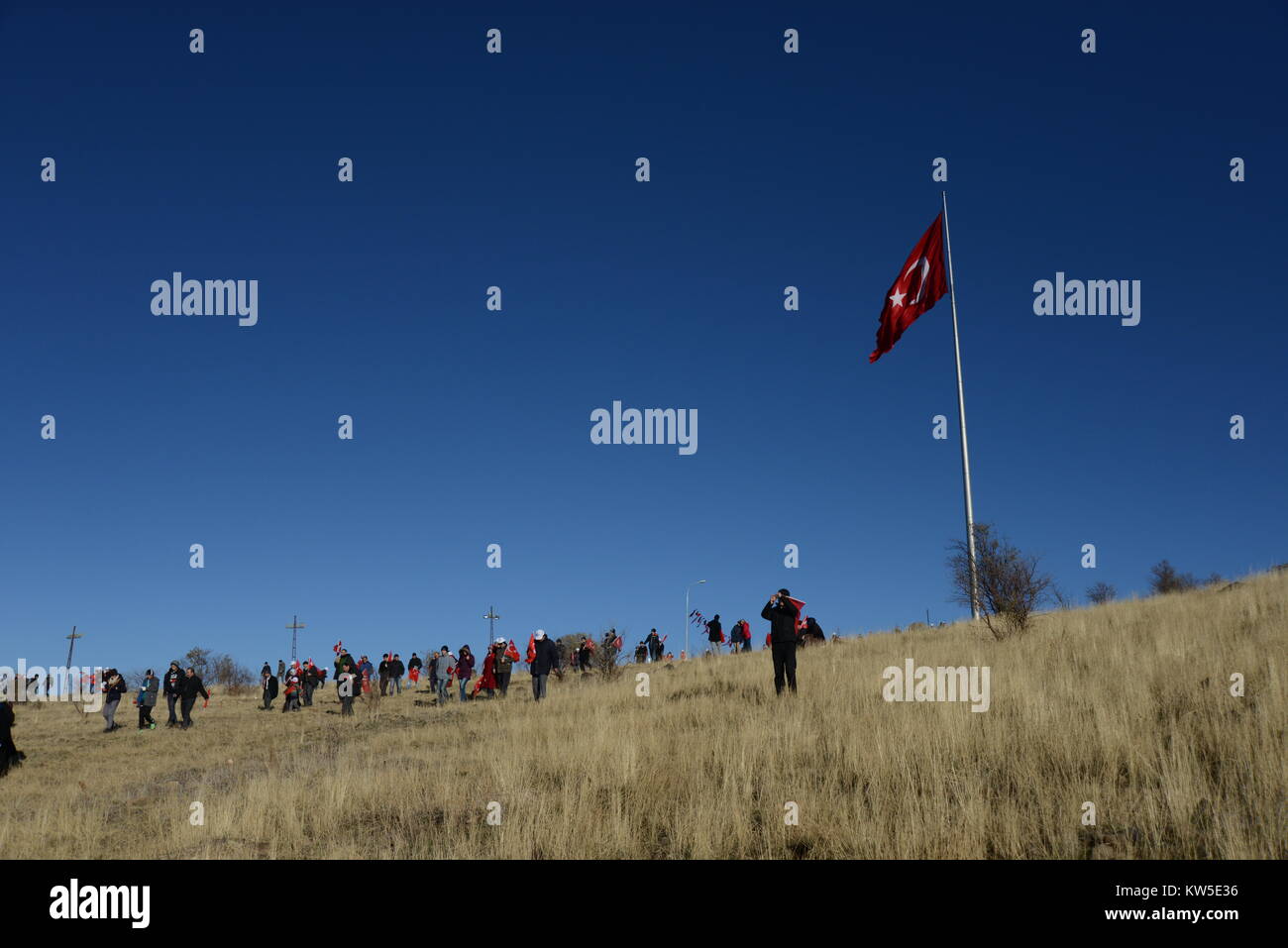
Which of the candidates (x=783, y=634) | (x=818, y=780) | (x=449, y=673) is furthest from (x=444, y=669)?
(x=818, y=780)

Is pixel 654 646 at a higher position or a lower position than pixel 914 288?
lower

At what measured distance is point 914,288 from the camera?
2631cm

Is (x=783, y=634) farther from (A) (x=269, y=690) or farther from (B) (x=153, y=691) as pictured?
(A) (x=269, y=690)

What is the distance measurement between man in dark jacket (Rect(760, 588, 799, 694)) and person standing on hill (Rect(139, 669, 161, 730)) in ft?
66.9

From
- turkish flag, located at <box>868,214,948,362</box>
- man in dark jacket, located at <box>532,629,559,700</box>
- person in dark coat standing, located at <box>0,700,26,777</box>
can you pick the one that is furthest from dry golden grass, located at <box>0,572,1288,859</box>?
turkish flag, located at <box>868,214,948,362</box>

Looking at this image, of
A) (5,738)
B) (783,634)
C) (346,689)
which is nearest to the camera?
(783,634)

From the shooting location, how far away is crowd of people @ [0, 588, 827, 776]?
46.4 ft

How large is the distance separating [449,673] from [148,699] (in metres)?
9.09

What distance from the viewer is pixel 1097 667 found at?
11.0 m
